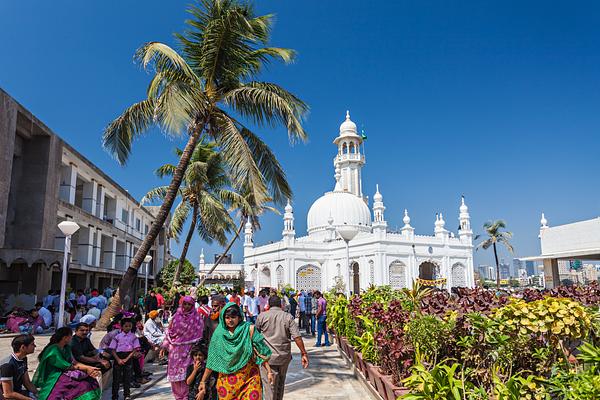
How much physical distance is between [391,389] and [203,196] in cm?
1531

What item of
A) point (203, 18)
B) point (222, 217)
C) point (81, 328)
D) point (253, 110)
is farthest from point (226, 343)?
point (222, 217)

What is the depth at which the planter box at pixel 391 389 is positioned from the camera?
213 inches

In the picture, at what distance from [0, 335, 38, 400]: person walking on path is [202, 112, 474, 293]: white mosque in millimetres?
24909

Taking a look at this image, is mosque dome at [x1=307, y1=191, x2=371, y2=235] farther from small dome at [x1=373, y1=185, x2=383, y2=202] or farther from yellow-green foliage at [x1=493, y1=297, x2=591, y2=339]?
yellow-green foliage at [x1=493, y1=297, x2=591, y2=339]

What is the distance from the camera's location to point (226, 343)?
4418 millimetres

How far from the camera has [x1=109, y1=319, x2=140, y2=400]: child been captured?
6.68 metres

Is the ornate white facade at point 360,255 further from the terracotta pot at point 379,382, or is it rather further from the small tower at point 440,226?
the terracotta pot at point 379,382

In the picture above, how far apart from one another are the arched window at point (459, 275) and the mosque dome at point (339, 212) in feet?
31.7

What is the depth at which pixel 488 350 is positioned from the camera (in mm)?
5195

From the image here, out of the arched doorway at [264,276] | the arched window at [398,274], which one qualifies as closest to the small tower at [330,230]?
the arched doorway at [264,276]

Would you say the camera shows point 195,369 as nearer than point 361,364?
Yes

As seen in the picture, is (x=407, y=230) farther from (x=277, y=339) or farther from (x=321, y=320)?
(x=277, y=339)

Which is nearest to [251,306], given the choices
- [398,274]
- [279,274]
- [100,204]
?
[100,204]

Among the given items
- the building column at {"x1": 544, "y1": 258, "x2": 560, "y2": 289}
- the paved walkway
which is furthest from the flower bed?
the building column at {"x1": 544, "y1": 258, "x2": 560, "y2": 289}
